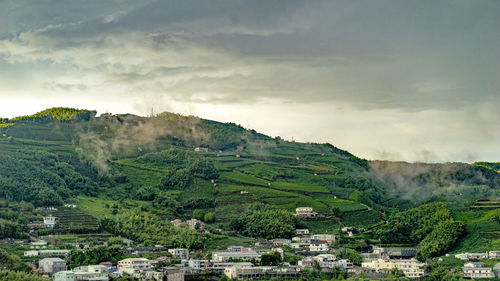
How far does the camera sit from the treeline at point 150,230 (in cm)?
7000

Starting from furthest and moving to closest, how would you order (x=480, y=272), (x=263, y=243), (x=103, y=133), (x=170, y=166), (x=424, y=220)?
(x=103, y=133)
(x=170, y=166)
(x=424, y=220)
(x=263, y=243)
(x=480, y=272)

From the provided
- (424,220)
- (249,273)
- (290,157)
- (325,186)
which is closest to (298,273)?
(249,273)

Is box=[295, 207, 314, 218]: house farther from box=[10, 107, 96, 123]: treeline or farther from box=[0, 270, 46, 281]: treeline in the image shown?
box=[10, 107, 96, 123]: treeline

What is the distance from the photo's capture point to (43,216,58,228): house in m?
72.4

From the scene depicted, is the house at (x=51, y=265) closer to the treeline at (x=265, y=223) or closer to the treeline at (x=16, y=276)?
the treeline at (x=16, y=276)

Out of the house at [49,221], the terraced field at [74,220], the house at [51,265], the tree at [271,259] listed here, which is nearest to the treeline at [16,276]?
the house at [51,265]

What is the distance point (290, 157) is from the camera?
110625 millimetres

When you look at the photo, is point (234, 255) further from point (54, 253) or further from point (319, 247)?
point (54, 253)

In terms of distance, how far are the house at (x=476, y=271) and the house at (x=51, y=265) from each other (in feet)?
99.6

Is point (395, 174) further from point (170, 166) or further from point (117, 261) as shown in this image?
point (117, 261)

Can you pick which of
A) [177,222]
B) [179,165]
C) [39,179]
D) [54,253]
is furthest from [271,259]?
[179,165]

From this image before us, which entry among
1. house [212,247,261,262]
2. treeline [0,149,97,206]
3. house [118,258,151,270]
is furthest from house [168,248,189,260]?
treeline [0,149,97,206]

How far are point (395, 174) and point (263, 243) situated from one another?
1797 inches

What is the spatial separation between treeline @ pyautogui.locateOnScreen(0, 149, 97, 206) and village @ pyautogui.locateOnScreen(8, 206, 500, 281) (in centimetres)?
751
